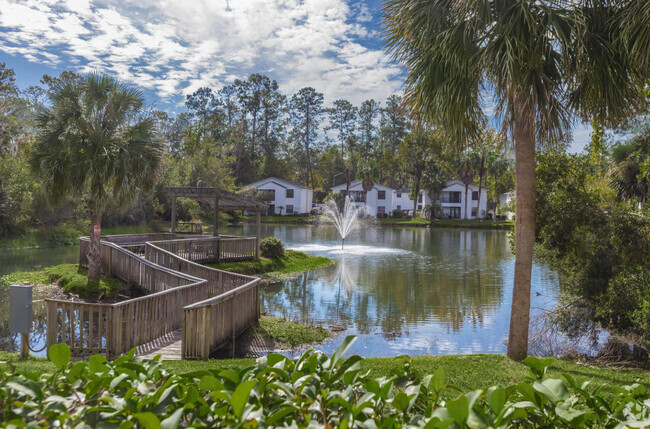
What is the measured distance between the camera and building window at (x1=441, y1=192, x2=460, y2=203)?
225ft

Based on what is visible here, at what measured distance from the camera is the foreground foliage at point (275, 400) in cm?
153

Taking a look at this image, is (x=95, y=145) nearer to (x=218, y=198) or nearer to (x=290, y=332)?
(x=218, y=198)

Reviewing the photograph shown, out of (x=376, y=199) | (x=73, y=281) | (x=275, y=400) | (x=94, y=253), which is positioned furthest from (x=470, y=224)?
(x=275, y=400)

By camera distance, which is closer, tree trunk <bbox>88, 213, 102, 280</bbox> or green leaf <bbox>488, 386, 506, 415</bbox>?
green leaf <bbox>488, 386, 506, 415</bbox>

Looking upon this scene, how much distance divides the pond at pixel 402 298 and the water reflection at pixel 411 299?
0.08 feet

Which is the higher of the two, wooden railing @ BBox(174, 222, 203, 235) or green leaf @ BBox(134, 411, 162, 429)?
green leaf @ BBox(134, 411, 162, 429)

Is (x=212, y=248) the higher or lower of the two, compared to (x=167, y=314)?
higher

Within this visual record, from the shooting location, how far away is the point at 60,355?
6.51 feet

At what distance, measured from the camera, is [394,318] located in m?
13.1

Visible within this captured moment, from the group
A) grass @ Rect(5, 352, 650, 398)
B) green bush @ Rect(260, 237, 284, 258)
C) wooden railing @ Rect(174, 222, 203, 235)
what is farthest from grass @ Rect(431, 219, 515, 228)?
grass @ Rect(5, 352, 650, 398)

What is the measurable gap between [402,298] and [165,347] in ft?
29.2

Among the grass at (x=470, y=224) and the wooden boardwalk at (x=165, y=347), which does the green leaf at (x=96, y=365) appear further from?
the grass at (x=470, y=224)

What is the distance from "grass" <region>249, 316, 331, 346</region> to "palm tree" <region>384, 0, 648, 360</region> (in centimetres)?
445

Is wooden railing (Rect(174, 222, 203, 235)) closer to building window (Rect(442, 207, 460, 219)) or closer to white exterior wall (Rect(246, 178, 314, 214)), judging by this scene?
white exterior wall (Rect(246, 178, 314, 214))
